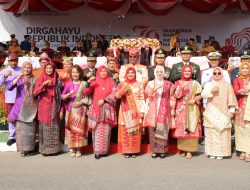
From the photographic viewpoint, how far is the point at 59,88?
578cm

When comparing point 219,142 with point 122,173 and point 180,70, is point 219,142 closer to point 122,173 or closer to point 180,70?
point 180,70

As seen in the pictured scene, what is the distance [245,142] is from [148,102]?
5.07 ft

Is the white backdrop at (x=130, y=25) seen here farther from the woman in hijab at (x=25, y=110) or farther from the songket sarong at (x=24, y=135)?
the songket sarong at (x=24, y=135)

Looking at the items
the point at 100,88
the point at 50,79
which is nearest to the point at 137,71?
the point at 100,88

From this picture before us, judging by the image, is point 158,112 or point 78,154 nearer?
point 158,112

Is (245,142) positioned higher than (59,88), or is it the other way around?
(59,88)

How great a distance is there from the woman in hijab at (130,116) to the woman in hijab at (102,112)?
0.14 metres

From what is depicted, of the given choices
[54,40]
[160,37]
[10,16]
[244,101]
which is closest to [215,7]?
[160,37]

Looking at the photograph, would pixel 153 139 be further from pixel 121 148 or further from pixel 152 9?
pixel 152 9

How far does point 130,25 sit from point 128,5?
1.30 meters

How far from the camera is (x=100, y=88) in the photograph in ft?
18.6

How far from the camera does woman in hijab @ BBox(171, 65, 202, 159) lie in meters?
5.62

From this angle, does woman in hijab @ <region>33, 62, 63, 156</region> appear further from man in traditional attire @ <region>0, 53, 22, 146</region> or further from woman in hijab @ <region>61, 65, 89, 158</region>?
man in traditional attire @ <region>0, 53, 22, 146</region>

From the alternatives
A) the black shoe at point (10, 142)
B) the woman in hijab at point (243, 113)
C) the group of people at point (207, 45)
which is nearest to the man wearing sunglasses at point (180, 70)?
the woman in hijab at point (243, 113)
